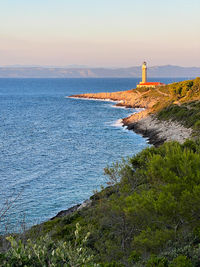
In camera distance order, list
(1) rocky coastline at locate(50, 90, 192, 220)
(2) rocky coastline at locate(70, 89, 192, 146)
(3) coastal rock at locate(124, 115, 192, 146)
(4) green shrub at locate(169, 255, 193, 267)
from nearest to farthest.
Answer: (4) green shrub at locate(169, 255, 193, 267) < (1) rocky coastline at locate(50, 90, 192, 220) < (3) coastal rock at locate(124, 115, 192, 146) < (2) rocky coastline at locate(70, 89, 192, 146)

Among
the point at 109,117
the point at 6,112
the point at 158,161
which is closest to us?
the point at 158,161

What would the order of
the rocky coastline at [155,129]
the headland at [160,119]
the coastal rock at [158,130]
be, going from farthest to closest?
1. the headland at [160,119]
2. the coastal rock at [158,130]
3. the rocky coastline at [155,129]

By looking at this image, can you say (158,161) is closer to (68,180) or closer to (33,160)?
(68,180)

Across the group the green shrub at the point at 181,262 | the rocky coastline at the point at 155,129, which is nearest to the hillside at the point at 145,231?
A: the green shrub at the point at 181,262

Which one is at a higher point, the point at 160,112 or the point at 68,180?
the point at 160,112

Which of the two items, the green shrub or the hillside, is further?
the green shrub

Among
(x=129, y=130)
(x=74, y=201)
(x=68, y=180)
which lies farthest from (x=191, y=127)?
(x=74, y=201)

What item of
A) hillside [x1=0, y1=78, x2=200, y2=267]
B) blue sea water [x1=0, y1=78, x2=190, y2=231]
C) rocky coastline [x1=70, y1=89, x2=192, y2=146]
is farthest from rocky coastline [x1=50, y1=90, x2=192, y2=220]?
hillside [x1=0, y1=78, x2=200, y2=267]

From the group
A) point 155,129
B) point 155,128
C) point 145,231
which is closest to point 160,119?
point 155,128

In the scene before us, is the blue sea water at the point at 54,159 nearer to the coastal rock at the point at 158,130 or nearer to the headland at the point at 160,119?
the coastal rock at the point at 158,130

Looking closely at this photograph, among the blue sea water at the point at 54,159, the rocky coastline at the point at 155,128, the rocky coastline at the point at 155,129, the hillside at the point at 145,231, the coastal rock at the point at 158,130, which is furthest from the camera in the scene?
the rocky coastline at the point at 155,128

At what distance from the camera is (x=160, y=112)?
63281 millimetres

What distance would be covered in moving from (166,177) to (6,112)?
88.0 metres

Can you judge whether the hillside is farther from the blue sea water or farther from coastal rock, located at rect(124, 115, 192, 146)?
coastal rock, located at rect(124, 115, 192, 146)
